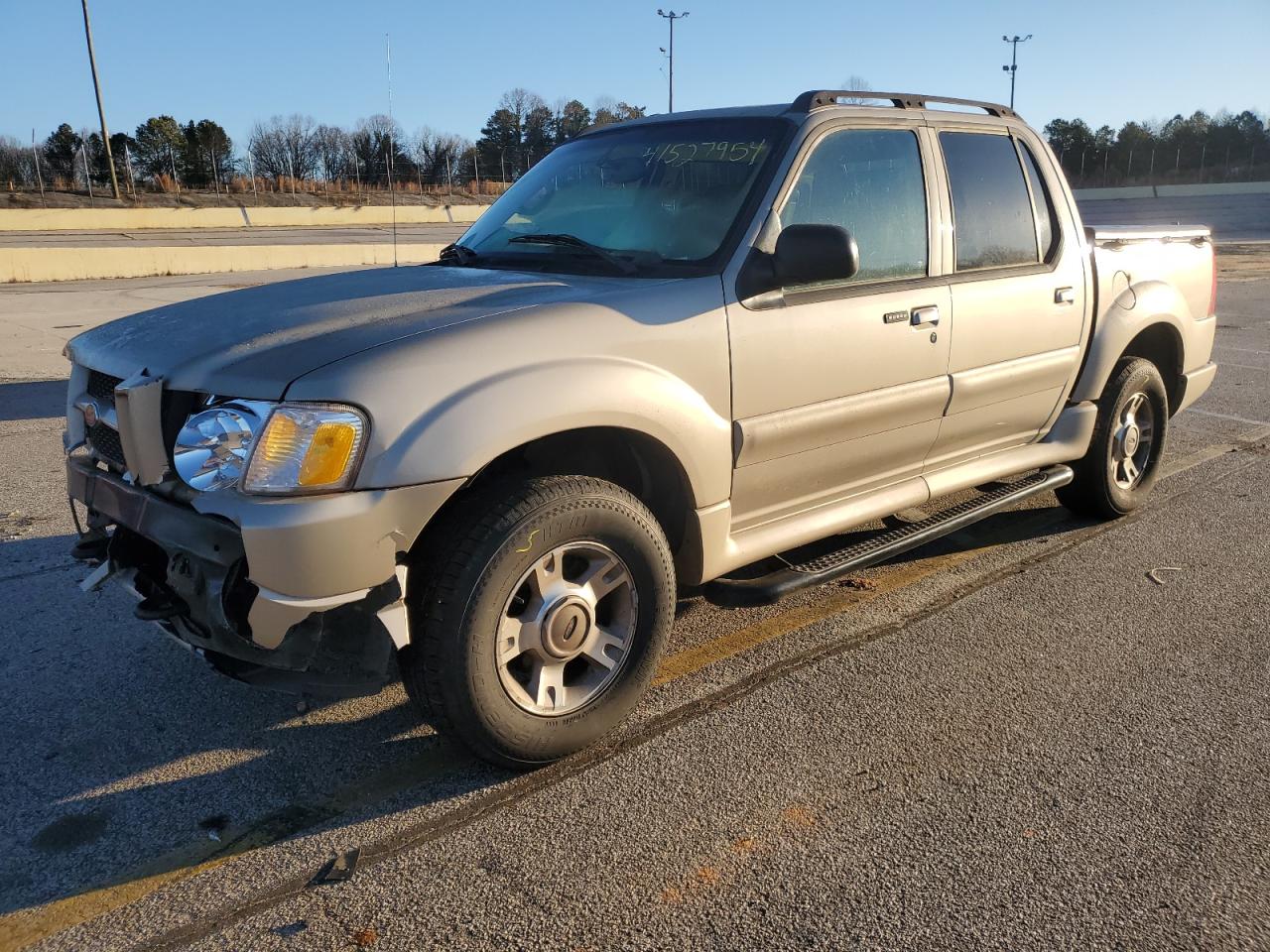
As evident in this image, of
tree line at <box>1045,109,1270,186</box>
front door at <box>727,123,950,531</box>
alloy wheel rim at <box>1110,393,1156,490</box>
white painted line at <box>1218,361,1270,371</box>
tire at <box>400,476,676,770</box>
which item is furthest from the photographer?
tree line at <box>1045,109,1270,186</box>

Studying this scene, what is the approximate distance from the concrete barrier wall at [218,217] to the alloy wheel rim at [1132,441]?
1662 inches

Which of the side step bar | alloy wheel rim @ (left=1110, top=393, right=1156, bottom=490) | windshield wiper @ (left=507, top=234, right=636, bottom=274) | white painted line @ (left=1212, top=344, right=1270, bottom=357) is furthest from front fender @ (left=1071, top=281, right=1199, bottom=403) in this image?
white painted line @ (left=1212, top=344, right=1270, bottom=357)

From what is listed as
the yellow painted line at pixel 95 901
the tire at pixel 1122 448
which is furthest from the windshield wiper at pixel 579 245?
the tire at pixel 1122 448

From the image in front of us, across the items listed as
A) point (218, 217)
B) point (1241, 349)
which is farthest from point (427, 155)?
point (1241, 349)

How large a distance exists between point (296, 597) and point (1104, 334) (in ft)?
13.0

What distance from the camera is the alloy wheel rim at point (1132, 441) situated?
512 cm

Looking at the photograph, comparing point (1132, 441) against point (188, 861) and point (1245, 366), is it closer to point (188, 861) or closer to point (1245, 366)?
point (188, 861)

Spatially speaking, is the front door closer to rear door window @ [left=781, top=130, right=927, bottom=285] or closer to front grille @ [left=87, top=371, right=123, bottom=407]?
rear door window @ [left=781, top=130, right=927, bottom=285]

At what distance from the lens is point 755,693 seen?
11.2 feet

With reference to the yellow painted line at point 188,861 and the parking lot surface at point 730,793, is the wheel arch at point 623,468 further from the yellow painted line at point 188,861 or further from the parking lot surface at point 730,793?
the yellow painted line at point 188,861

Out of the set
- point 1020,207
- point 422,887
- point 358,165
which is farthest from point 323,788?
point 358,165

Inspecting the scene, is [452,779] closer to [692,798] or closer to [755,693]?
[692,798]

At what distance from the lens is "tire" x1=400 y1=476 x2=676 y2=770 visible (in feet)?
8.75

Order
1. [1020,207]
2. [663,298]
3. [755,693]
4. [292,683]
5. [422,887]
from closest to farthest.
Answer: [422,887] < [292,683] < [663,298] < [755,693] < [1020,207]
